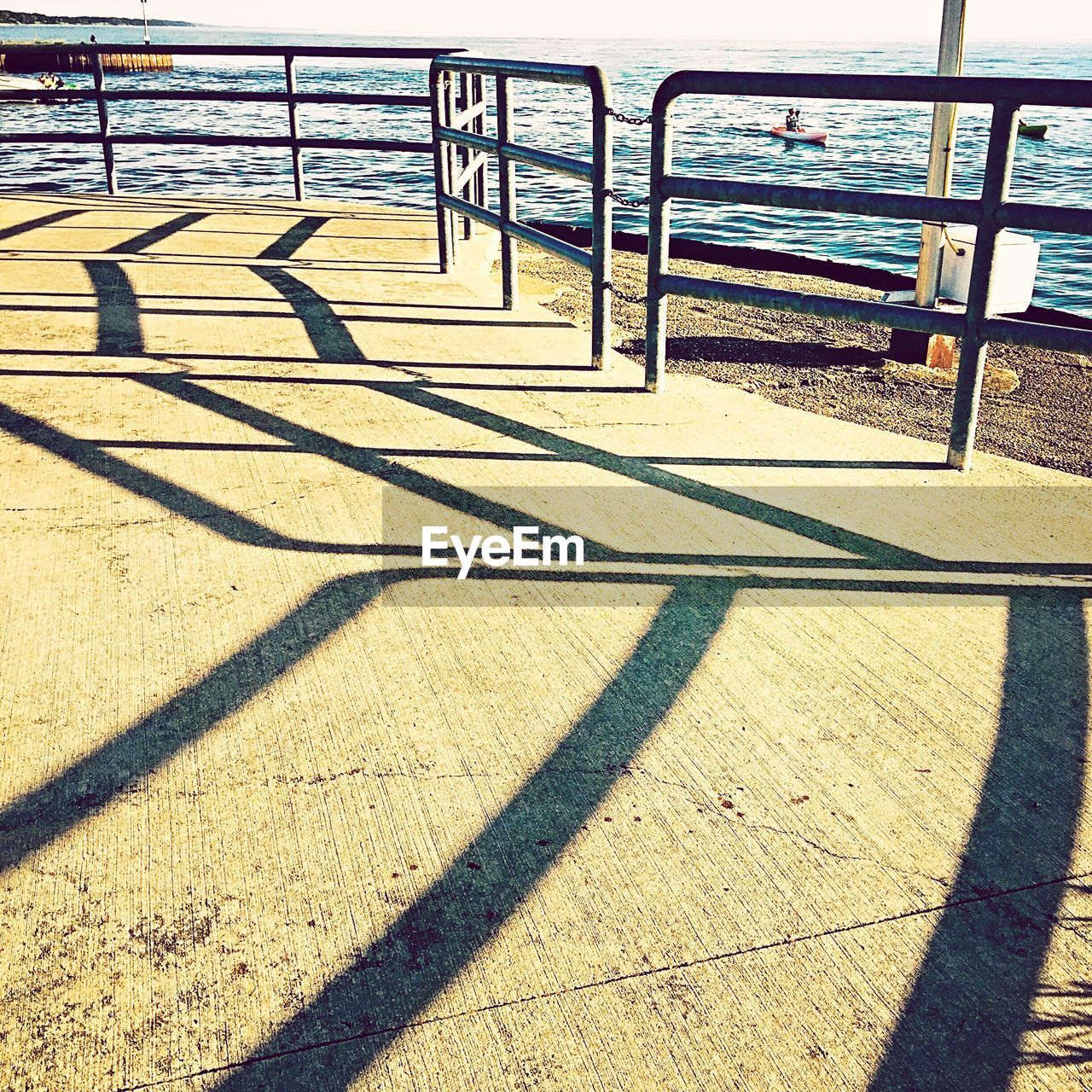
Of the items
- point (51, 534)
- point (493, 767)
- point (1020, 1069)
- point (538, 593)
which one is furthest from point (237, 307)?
point (1020, 1069)

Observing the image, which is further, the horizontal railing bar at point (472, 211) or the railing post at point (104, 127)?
the railing post at point (104, 127)

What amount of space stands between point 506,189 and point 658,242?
1.57 m

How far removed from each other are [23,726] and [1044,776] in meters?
2.22

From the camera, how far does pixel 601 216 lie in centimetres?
484

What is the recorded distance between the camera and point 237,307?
A: 20.3ft

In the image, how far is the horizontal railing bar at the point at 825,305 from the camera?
3.82 metres

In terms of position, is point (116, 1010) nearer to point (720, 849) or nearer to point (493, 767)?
point (493, 767)

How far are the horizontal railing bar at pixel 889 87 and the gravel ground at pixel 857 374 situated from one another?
4.39ft

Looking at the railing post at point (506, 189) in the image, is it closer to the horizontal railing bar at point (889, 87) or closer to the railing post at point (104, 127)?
the horizontal railing bar at point (889, 87)

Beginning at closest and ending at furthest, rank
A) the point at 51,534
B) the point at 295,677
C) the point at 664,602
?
the point at 295,677 < the point at 664,602 < the point at 51,534

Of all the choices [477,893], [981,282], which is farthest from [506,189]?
[477,893]

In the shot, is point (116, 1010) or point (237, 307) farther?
point (237, 307)

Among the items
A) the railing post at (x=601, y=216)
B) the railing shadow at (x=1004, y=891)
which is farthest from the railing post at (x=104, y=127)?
the railing shadow at (x=1004, y=891)

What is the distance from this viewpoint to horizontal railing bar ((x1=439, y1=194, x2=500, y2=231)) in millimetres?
5957
